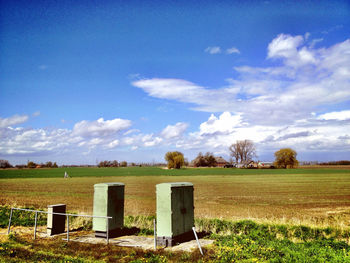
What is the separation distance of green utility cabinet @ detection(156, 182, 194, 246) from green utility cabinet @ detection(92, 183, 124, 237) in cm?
226

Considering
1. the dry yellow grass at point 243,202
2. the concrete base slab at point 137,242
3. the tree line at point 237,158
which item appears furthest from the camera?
the tree line at point 237,158

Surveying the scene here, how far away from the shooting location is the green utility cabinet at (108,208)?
11.4m

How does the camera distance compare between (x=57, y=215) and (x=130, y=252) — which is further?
(x=57, y=215)

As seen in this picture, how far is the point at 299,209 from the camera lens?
70.7 feet

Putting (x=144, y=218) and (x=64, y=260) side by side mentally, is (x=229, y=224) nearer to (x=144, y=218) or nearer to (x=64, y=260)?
(x=144, y=218)

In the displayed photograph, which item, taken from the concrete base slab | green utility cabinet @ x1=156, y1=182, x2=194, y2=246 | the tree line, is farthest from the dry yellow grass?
the tree line

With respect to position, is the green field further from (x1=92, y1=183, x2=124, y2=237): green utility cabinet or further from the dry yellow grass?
(x1=92, y1=183, x2=124, y2=237): green utility cabinet

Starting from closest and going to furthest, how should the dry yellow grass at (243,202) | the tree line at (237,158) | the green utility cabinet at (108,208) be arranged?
the green utility cabinet at (108,208), the dry yellow grass at (243,202), the tree line at (237,158)

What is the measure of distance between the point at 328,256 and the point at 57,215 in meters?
9.97

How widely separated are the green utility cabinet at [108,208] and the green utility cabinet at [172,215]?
2260 millimetres

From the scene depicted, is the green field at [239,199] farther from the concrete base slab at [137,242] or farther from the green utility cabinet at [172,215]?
the concrete base slab at [137,242]

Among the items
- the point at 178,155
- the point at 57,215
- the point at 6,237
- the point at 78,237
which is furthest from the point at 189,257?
the point at 178,155

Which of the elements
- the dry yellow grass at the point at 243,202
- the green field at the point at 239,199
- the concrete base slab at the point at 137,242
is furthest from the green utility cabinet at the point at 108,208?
the green field at the point at 239,199

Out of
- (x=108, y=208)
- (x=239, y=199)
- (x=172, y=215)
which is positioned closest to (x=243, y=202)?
(x=239, y=199)
